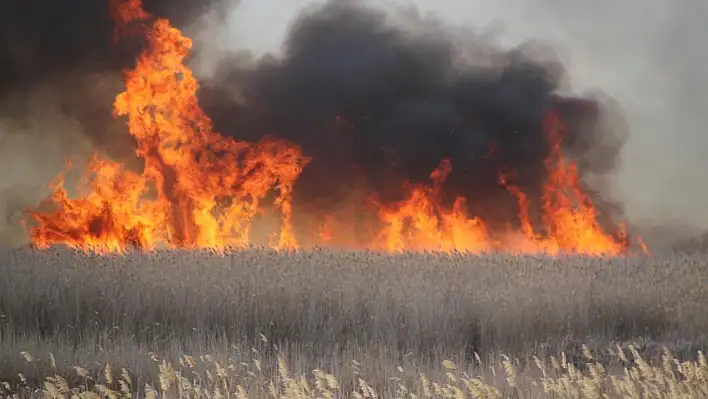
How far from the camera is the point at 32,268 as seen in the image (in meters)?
11.2

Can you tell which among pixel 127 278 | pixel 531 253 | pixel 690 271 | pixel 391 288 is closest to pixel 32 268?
pixel 127 278

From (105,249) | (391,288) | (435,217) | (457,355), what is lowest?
(457,355)

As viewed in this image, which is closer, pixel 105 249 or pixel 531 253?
pixel 105 249

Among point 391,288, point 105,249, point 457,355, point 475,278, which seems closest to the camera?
point 457,355

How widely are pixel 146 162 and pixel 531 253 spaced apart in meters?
8.72

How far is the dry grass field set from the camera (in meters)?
8.34

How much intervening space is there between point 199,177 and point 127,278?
767cm

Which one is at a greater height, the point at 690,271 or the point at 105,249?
the point at 105,249

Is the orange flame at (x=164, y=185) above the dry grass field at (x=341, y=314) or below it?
above

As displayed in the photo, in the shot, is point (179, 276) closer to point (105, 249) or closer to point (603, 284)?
point (105, 249)

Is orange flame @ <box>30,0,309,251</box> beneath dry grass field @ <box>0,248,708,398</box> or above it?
above

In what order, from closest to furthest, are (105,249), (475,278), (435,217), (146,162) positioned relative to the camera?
(475,278), (105,249), (146,162), (435,217)

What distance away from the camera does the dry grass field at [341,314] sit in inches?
328

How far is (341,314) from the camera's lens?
9977 mm
